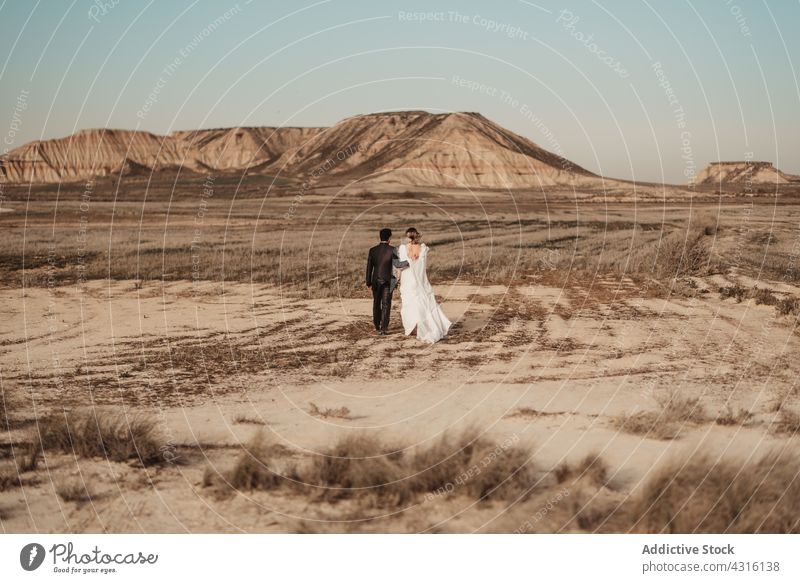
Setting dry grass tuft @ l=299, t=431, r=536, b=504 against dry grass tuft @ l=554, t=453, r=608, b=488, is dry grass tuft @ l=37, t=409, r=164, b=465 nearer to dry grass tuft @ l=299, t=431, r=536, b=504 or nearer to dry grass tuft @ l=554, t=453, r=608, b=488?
dry grass tuft @ l=299, t=431, r=536, b=504

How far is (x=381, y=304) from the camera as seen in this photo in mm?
14797

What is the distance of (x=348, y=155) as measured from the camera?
159500 mm

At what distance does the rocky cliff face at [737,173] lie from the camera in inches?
6171

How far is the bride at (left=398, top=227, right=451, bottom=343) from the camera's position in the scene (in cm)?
1316

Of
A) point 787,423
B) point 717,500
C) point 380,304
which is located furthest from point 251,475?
point 380,304

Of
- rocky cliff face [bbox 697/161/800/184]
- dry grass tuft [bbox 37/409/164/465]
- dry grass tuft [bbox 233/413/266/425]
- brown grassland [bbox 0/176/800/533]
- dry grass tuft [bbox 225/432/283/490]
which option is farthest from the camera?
rocky cliff face [bbox 697/161/800/184]

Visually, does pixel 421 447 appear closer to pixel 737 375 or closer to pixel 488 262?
pixel 737 375

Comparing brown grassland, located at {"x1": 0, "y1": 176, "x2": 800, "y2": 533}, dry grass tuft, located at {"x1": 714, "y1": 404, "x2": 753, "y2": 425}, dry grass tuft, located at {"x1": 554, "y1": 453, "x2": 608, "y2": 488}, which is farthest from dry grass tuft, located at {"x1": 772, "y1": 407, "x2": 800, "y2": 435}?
dry grass tuft, located at {"x1": 554, "y1": 453, "x2": 608, "y2": 488}

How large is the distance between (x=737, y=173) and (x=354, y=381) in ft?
583

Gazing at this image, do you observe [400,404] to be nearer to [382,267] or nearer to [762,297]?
[382,267]

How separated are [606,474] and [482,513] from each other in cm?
142

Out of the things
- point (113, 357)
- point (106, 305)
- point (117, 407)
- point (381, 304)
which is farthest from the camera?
point (106, 305)
